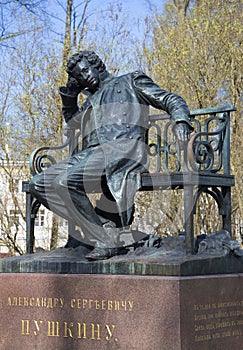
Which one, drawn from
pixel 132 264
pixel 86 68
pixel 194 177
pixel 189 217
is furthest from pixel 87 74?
pixel 132 264

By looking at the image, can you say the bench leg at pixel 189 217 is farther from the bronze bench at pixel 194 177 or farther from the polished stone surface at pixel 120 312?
the polished stone surface at pixel 120 312

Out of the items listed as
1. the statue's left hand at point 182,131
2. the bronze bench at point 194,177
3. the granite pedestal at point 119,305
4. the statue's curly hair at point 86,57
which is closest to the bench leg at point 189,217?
the bronze bench at point 194,177

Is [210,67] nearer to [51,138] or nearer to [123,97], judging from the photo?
[51,138]

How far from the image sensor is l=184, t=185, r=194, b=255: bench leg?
575 cm

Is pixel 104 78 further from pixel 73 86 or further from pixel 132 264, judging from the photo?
pixel 132 264

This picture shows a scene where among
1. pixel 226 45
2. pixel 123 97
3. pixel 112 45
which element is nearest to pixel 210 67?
pixel 226 45

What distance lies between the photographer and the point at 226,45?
51.4 feet

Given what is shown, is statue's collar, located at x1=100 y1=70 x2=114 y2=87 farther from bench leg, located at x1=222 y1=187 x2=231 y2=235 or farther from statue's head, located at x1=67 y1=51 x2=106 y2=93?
bench leg, located at x1=222 y1=187 x2=231 y2=235

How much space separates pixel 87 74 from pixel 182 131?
1.30 metres

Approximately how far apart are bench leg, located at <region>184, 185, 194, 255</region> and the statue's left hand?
1.64 ft

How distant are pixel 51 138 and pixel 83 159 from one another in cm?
979

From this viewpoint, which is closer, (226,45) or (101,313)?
(101,313)

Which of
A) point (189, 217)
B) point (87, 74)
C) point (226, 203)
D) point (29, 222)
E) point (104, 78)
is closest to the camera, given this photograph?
point (189, 217)

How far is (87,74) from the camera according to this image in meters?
6.98
